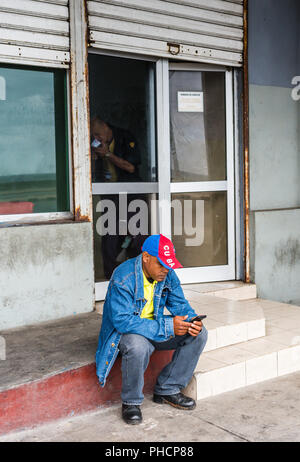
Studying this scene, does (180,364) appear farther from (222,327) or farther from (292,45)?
(292,45)

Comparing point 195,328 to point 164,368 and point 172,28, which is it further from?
point 172,28

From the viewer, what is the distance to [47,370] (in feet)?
12.0

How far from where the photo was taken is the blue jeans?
3.54 metres

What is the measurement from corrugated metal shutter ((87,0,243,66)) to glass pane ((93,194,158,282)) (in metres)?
1.47

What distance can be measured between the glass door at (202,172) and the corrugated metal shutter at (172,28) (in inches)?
9.9

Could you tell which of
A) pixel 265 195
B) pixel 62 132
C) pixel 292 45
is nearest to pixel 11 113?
pixel 62 132

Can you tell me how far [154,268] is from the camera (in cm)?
368

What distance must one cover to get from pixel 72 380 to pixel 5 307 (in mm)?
1213

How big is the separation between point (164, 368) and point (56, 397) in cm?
79

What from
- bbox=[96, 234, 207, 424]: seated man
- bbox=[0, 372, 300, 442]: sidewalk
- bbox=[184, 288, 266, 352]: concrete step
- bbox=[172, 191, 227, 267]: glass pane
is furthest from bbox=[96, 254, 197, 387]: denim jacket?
bbox=[172, 191, 227, 267]: glass pane

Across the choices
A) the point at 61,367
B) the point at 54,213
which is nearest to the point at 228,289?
the point at 54,213
